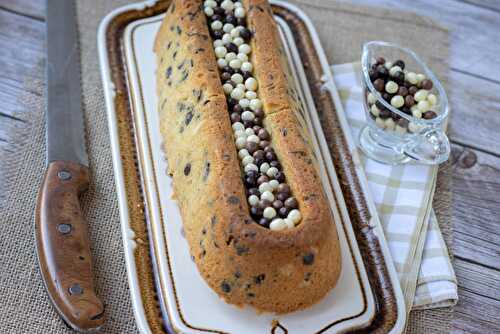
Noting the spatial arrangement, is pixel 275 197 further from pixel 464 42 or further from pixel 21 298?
pixel 464 42

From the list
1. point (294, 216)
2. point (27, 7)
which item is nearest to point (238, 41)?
point (294, 216)

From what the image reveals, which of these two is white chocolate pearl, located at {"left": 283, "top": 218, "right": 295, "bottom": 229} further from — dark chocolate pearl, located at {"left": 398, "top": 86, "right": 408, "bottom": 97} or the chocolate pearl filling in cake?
dark chocolate pearl, located at {"left": 398, "top": 86, "right": 408, "bottom": 97}

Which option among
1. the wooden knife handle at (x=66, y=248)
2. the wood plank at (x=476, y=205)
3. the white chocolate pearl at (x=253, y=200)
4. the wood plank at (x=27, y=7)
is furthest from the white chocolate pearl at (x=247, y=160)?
the wood plank at (x=27, y=7)

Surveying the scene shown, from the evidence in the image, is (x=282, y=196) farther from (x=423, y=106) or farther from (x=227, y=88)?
(x=423, y=106)

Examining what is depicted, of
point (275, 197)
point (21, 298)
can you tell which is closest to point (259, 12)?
point (275, 197)

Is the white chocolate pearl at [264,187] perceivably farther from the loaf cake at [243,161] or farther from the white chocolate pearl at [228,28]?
the white chocolate pearl at [228,28]

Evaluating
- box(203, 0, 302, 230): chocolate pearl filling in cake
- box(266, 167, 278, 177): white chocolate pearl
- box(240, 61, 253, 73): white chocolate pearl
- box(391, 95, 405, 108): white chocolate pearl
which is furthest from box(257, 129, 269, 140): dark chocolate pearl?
box(391, 95, 405, 108): white chocolate pearl
